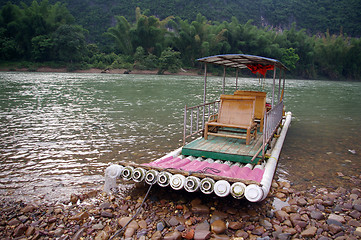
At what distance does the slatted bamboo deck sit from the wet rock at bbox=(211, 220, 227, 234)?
1856mm

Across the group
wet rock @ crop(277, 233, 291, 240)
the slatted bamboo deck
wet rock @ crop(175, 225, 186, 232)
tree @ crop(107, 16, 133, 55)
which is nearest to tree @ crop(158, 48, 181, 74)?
tree @ crop(107, 16, 133, 55)

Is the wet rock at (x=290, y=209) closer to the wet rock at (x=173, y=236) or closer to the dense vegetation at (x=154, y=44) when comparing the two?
the wet rock at (x=173, y=236)

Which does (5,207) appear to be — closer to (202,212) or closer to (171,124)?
(202,212)

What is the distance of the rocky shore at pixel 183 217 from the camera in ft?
13.3

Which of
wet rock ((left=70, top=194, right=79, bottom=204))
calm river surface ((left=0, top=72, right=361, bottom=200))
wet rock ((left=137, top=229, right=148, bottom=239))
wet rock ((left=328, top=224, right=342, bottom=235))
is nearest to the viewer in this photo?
wet rock ((left=137, top=229, right=148, bottom=239))

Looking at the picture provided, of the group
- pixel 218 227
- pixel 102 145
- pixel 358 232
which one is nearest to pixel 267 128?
pixel 358 232

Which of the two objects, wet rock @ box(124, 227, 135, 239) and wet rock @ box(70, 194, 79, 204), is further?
wet rock @ box(70, 194, 79, 204)

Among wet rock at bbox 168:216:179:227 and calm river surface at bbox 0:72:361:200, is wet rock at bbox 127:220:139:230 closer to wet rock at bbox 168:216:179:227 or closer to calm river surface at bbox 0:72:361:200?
wet rock at bbox 168:216:179:227

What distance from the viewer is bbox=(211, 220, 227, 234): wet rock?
414 cm

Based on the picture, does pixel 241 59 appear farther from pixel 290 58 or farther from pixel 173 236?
pixel 290 58

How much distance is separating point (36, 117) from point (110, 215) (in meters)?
9.57

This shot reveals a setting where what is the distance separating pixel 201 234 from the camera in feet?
13.2

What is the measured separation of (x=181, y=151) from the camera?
6.55 m

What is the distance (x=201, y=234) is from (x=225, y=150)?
247 centimetres
